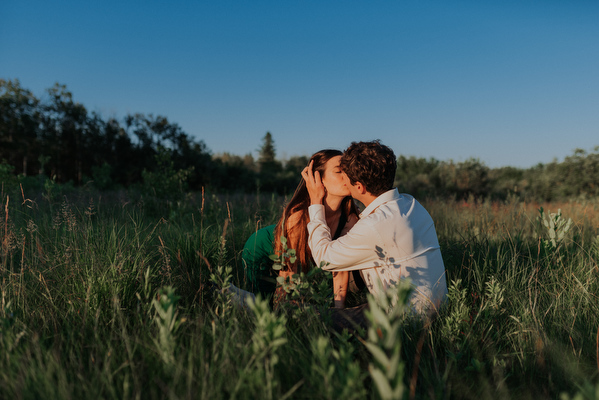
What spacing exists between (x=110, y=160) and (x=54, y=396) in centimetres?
2537

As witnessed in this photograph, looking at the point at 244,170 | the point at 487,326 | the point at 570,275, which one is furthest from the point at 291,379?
the point at 244,170

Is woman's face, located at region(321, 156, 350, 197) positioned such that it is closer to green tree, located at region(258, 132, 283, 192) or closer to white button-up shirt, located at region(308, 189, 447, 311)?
white button-up shirt, located at region(308, 189, 447, 311)

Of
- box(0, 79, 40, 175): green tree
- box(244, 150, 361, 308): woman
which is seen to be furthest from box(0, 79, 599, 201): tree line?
box(244, 150, 361, 308): woman

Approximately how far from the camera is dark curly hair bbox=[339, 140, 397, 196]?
2.53 m

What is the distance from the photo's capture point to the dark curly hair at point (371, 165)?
253 centimetres

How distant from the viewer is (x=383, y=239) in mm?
2326

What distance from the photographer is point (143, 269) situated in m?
2.62

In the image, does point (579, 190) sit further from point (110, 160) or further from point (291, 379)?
point (110, 160)

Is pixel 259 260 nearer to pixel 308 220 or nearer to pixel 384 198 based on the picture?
pixel 308 220

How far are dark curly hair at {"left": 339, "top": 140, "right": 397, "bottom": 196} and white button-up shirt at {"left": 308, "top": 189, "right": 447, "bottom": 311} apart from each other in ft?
0.37

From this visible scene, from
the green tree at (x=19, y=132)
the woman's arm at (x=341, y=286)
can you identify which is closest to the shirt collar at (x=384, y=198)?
the woman's arm at (x=341, y=286)

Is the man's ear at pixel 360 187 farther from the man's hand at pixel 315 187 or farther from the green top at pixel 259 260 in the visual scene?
the green top at pixel 259 260

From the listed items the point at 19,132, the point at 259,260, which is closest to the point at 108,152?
the point at 19,132

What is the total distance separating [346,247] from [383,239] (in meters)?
0.27
